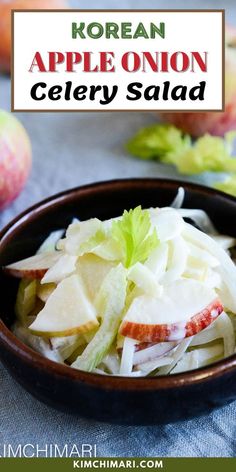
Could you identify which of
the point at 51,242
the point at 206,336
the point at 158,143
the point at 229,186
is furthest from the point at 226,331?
the point at 158,143

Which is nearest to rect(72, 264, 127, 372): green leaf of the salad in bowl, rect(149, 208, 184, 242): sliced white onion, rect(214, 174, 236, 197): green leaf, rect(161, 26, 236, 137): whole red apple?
the salad in bowl

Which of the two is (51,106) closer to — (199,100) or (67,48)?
(67,48)

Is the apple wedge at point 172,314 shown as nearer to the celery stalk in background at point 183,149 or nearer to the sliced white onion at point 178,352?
the sliced white onion at point 178,352

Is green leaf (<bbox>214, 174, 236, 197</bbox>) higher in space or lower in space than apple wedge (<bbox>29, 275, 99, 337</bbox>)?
higher

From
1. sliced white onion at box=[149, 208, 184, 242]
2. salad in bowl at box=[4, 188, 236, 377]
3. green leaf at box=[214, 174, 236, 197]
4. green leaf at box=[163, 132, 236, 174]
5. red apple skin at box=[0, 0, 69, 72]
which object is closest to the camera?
salad in bowl at box=[4, 188, 236, 377]

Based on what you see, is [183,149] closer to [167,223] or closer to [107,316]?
[167,223]

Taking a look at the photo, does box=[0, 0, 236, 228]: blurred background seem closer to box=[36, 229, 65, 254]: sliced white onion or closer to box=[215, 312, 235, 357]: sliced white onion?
box=[36, 229, 65, 254]: sliced white onion
